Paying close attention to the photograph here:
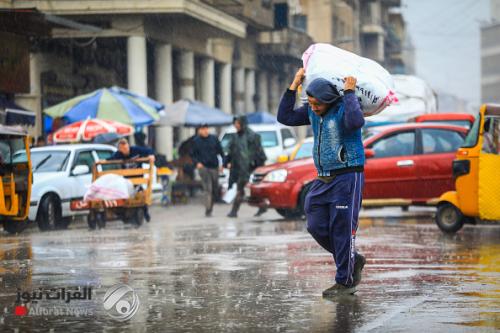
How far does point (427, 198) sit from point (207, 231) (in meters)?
3.89

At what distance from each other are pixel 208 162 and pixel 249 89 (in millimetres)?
33173

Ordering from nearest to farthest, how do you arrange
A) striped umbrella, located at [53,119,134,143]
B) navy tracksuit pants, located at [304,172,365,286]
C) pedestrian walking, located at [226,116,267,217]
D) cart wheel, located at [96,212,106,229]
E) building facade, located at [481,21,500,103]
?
1. navy tracksuit pants, located at [304,172,365,286]
2. cart wheel, located at [96,212,106,229]
3. pedestrian walking, located at [226,116,267,217]
4. striped umbrella, located at [53,119,134,143]
5. building facade, located at [481,21,500,103]

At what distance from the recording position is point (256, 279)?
34.1 ft

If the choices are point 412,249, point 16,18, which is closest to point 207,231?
point 412,249

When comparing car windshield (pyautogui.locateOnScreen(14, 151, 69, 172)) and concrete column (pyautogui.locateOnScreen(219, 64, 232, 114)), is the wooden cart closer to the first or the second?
car windshield (pyautogui.locateOnScreen(14, 151, 69, 172))

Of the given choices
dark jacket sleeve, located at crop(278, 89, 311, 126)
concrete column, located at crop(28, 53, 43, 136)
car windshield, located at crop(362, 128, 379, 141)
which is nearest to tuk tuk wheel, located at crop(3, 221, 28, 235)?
car windshield, located at crop(362, 128, 379, 141)

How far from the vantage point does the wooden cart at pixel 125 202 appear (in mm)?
20297

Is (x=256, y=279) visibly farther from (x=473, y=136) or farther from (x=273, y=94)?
(x=273, y=94)

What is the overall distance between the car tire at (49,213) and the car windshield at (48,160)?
0.79m

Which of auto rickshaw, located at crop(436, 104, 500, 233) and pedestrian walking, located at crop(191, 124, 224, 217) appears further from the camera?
pedestrian walking, located at crop(191, 124, 224, 217)

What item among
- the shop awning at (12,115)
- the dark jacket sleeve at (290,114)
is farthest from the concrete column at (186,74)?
the dark jacket sleeve at (290,114)

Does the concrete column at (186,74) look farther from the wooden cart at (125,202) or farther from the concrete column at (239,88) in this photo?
the wooden cart at (125,202)

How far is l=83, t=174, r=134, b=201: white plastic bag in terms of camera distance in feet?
66.6

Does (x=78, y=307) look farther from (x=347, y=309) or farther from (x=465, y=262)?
(x=465, y=262)
